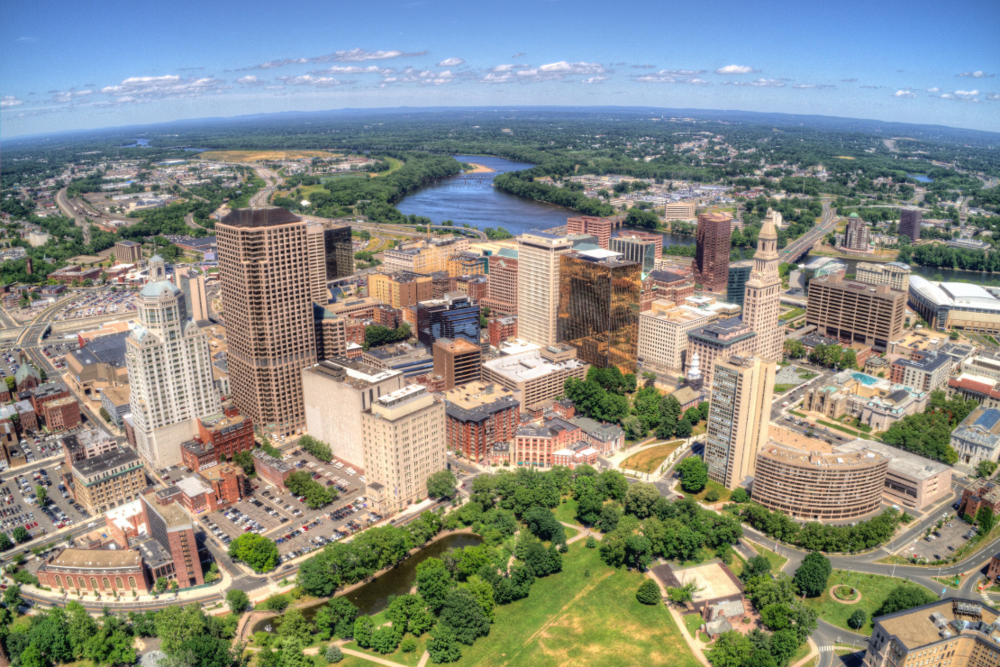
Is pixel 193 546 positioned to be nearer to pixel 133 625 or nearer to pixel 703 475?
pixel 133 625

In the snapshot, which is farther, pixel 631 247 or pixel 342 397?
pixel 631 247

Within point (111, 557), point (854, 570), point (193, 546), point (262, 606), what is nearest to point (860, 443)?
point (854, 570)

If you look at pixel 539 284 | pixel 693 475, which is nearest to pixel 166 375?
pixel 539 284

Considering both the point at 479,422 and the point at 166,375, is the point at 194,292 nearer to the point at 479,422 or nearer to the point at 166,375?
the point at 166,375

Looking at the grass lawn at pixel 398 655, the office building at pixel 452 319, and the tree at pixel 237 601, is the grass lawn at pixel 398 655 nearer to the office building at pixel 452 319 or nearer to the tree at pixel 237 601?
the tree at pixel 237 601

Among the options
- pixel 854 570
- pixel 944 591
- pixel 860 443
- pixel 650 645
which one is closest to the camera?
pixel 650 645

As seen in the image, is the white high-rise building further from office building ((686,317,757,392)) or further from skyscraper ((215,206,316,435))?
office building ((686,317,757,392))

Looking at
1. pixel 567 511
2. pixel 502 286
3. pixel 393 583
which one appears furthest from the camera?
pixel 502 286
